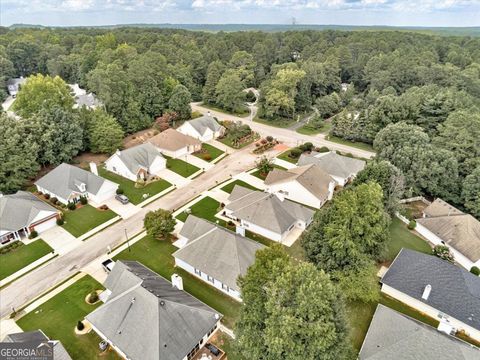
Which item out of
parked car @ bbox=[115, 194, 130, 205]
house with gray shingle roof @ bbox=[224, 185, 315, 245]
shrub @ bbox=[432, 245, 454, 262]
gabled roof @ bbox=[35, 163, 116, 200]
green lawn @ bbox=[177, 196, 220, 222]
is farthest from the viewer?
parked car @ bbox=[115, 194, 130, 205]

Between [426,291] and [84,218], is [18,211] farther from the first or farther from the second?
[426,291]

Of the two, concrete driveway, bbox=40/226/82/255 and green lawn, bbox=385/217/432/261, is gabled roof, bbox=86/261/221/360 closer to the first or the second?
concrete driveway, bbox=40/226/82/255

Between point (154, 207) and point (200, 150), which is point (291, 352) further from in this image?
point (200, 150)

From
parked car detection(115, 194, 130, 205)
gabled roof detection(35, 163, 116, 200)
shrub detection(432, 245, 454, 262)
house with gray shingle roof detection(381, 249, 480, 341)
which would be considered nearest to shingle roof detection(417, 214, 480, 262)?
shrub detection(432, 245, 454, 262)

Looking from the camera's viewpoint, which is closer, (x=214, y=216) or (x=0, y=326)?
(x=0, y=326)

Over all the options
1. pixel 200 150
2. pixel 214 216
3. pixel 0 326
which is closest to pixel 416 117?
pixel 200 150

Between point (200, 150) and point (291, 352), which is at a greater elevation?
point (291, 352)

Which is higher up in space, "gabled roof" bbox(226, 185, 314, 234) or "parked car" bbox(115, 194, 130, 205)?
"gabled roof" bbox(226, 185, 314, 234)
